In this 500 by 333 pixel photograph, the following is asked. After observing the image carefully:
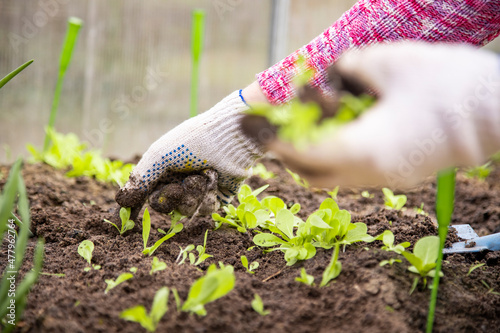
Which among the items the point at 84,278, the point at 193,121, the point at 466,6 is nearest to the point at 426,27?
the point at 466,6

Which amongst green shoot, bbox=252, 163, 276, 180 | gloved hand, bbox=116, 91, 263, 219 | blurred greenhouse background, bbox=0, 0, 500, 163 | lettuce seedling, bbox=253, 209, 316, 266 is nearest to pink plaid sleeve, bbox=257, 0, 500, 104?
gloved hand, bbox=116, 91, 263, 219

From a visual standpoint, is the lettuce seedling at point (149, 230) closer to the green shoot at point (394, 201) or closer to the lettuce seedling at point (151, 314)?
the lettuce seedling at point (151, 314)

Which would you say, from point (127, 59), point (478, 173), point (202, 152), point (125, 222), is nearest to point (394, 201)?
point (202, 152)

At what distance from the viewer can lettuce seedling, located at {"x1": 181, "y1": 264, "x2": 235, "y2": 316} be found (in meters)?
0.67

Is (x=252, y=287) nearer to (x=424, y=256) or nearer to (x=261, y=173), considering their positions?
(x=424, y=256)

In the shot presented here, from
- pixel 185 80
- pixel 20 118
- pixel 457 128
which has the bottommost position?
pixel 20 118

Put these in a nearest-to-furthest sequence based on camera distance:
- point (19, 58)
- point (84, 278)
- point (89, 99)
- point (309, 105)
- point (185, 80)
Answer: point (309, 105)
point (84, 278)
point (19, 58)
point (89, 99)
point (185, 80)

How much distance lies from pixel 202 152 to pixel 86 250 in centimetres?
29

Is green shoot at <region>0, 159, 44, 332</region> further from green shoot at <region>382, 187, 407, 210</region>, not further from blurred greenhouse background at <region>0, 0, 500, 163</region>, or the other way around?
blurred greenhouse background at <region>0, 0, 500, 163</region>

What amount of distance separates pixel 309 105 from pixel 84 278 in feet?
1.68

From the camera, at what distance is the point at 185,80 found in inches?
100

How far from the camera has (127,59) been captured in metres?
2.40

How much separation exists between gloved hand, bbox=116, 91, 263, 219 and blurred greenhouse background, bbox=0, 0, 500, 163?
1434 millimetres

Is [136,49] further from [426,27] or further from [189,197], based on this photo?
[426,27]
